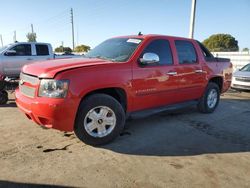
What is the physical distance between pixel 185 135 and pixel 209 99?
7.02ft

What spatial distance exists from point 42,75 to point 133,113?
1.77 metres

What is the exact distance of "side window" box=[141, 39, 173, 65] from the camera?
532 centimetres

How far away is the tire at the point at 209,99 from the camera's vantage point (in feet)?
22.1

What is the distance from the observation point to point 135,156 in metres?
4.14

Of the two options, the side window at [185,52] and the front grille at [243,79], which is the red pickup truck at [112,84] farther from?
the front grille at [243,79]

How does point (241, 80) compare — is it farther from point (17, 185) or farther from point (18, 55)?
point (17, 185)

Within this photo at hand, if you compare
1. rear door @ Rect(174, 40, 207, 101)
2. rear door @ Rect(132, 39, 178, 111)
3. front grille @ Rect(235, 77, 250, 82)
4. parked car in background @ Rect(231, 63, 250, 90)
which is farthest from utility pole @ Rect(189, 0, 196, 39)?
rear door @ Rect(132, 39, 178, 111)

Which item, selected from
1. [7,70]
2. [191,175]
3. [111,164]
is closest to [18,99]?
[111,164]

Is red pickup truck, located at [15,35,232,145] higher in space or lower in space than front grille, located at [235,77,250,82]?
higher

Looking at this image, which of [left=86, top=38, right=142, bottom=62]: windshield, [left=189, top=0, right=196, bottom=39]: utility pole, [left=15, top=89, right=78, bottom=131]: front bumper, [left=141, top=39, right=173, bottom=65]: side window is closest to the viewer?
[left=15, top=89, right=78, bottom=131]: front bumper

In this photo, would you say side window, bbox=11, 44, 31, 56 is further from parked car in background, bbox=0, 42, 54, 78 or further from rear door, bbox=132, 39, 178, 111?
rear door, bbox=132, 39, 178, 111

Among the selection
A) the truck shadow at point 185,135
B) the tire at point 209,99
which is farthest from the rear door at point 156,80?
the tire at point 209,99

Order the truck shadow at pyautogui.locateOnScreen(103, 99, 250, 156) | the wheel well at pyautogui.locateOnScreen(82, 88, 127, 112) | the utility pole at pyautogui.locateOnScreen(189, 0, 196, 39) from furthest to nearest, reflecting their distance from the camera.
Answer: the utility pole at pyautogui.locateOnScreen(189, 0, 196, 39), the wheel well at pyautogui.locateOnScreen(82, 88, 127, 112), the truck shadow at pyautogui.locateOnScreen(103, 99, 250, 156)

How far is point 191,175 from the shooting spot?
3609 millimetres
